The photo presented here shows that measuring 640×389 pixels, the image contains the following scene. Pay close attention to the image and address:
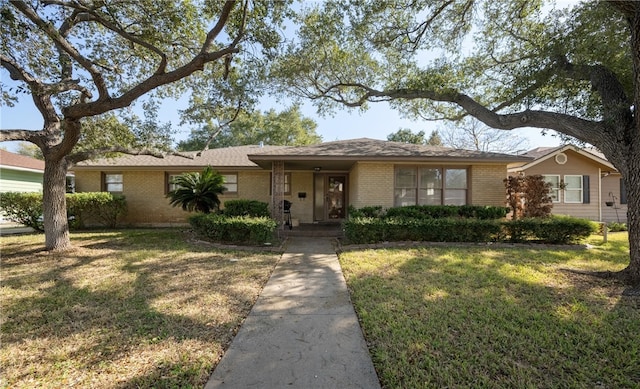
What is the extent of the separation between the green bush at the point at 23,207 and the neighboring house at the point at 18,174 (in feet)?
23.6

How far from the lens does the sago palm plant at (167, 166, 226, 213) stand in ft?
32.5

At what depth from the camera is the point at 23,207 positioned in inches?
421

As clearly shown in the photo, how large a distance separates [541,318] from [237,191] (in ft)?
40.8

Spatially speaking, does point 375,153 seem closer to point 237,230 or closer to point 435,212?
point 435,212

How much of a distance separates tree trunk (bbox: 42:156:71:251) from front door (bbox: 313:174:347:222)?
9.49 meters

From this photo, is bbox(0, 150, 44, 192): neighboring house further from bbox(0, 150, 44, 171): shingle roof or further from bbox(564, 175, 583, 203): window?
bbox(564, 175, 583, 203): window

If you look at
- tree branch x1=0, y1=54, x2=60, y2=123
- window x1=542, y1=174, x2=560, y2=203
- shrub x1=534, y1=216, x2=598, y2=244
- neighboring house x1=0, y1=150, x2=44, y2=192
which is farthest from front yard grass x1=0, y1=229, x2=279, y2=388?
window x1=542, y1=174, x2=560, y2=203

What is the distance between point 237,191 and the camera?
1373cm

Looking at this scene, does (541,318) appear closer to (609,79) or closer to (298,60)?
(609,79)

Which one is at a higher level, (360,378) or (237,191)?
(237,191)

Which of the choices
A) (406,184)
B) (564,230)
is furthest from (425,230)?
(564,230)

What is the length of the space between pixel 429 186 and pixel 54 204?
12443 millimetres

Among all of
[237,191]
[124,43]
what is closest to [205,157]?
[237,191]

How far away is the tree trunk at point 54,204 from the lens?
7.39m
